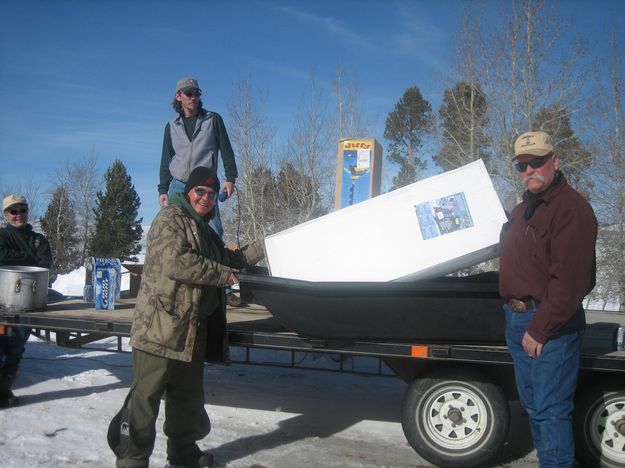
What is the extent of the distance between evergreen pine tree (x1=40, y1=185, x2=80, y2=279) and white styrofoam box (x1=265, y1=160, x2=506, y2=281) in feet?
122

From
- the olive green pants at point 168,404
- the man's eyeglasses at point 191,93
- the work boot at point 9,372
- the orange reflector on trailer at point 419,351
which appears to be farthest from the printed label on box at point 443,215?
the work boot at point 9,372

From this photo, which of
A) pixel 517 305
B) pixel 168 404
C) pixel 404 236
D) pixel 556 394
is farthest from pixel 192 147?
pixel 556 394

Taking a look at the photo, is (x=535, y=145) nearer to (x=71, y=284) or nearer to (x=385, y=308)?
(x=385, y=308)

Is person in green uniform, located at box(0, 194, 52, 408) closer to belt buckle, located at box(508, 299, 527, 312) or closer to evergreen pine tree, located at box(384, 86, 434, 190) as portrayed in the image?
belt buckle, located at box(508, 299, 527, 312)

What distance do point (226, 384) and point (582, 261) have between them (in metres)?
4.43

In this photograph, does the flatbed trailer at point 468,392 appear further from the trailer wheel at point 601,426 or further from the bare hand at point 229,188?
the bare hand at point 229,188

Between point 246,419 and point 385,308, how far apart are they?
2056 mm

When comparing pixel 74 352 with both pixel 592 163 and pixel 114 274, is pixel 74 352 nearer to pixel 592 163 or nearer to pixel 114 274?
pixel 114 274

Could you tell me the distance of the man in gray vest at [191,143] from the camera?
205 inches

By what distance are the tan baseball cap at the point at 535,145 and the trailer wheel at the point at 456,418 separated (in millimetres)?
1643

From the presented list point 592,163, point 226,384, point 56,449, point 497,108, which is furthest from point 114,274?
point 592,163

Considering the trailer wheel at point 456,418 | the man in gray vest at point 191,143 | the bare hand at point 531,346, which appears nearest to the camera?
the bare hand at point 531,346

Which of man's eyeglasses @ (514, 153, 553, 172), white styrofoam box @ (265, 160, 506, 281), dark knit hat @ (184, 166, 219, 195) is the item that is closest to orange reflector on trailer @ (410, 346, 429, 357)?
white styrofoam box @ (265, 160, 506, 281)

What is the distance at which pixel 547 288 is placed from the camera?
295cm
